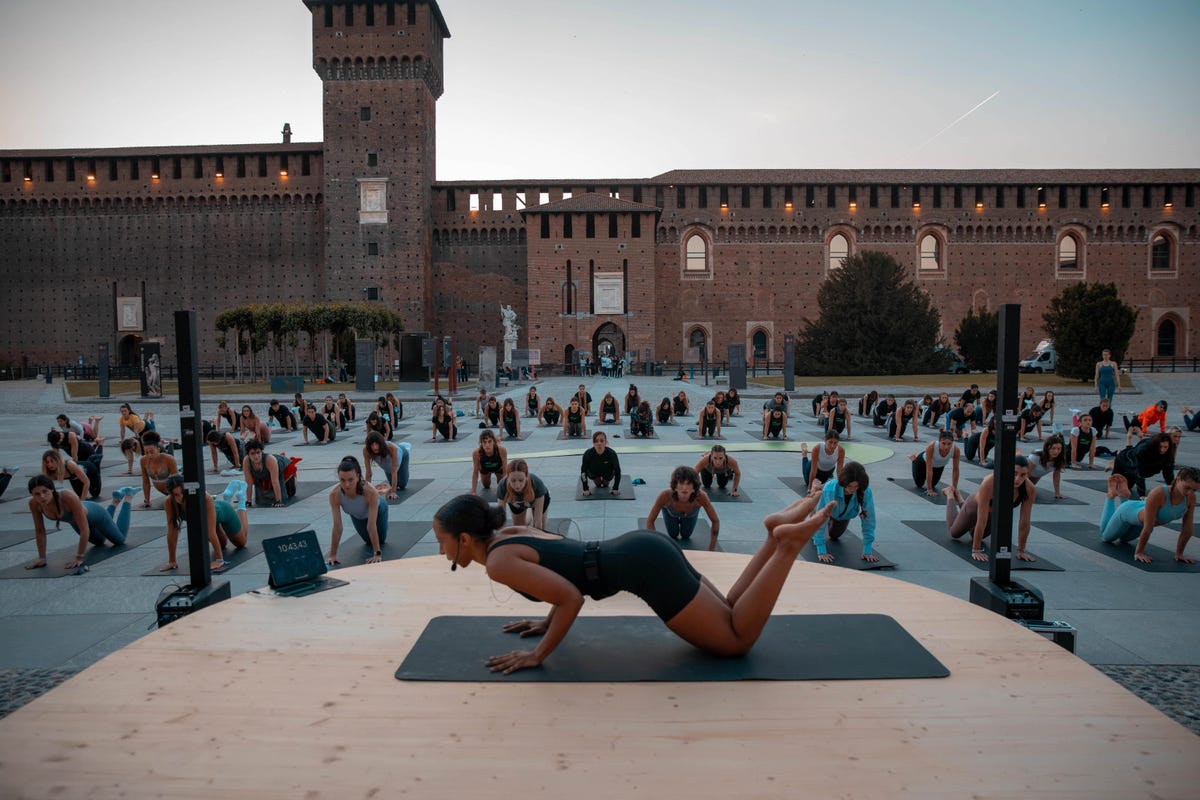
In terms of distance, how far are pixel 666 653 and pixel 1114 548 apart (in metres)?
5.73

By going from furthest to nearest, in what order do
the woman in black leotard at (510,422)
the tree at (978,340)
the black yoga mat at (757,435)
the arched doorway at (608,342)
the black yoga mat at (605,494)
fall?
the arched doorway at (608,342) → the tree at (978,340) → the woman in black leotard at (510,422) → the black yoga mat at (757,435) → the black yoga mat at (605,494)

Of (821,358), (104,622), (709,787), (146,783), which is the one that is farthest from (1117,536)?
(821,358)

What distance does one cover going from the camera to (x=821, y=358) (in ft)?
125

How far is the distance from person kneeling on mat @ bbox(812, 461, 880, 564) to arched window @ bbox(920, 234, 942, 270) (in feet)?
148

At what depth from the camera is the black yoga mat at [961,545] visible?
606 centimetres

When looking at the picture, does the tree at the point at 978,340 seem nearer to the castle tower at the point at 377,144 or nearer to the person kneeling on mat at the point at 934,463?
the castle tower at the point at 377,144

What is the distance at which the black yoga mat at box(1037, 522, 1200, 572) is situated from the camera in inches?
240

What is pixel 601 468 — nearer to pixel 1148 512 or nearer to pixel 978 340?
pixel 1148 512

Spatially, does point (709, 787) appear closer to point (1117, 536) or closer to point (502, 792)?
point (502, 792)

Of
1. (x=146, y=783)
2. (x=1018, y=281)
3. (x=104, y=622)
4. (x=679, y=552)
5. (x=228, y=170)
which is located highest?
(x=228, y=170)

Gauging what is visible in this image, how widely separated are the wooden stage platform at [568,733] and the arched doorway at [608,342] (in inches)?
1654

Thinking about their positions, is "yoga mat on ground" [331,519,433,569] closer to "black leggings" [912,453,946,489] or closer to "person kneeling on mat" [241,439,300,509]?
"person kneeling on mat" [241,439,300,509]

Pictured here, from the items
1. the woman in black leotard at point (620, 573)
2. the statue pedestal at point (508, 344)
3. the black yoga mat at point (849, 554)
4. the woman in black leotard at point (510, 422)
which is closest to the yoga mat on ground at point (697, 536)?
the black yoga mat at point (849, 554)

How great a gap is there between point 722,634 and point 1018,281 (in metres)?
52.1
